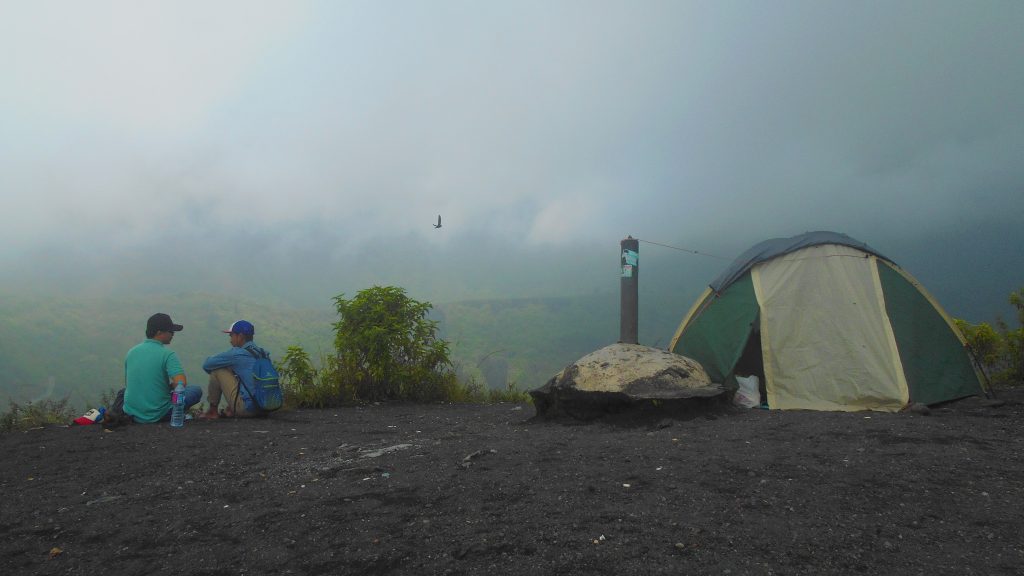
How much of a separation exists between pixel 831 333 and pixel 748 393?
1.32 m

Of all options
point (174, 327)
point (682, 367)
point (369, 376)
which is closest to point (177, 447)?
point (174, 327)

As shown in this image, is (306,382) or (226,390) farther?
(306,382)

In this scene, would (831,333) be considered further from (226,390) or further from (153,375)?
(153,375)

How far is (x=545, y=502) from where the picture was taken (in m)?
3.62

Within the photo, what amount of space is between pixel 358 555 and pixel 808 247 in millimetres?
7465

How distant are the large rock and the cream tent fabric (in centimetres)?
124

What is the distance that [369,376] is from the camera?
10.1 m

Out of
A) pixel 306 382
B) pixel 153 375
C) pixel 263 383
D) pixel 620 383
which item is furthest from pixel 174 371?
pixel 620 383

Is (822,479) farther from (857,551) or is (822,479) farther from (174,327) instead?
(174,327)

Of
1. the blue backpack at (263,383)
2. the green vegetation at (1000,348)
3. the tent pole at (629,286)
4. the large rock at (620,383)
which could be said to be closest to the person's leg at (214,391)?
the blue backpack at (263,383)

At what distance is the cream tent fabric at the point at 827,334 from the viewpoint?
7.24 m

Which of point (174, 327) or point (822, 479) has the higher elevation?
point (174, 327)

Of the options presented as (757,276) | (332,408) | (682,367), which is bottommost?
(332,408)

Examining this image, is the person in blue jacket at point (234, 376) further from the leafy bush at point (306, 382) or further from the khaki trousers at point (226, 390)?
the leafy bush at point (306, 382)
